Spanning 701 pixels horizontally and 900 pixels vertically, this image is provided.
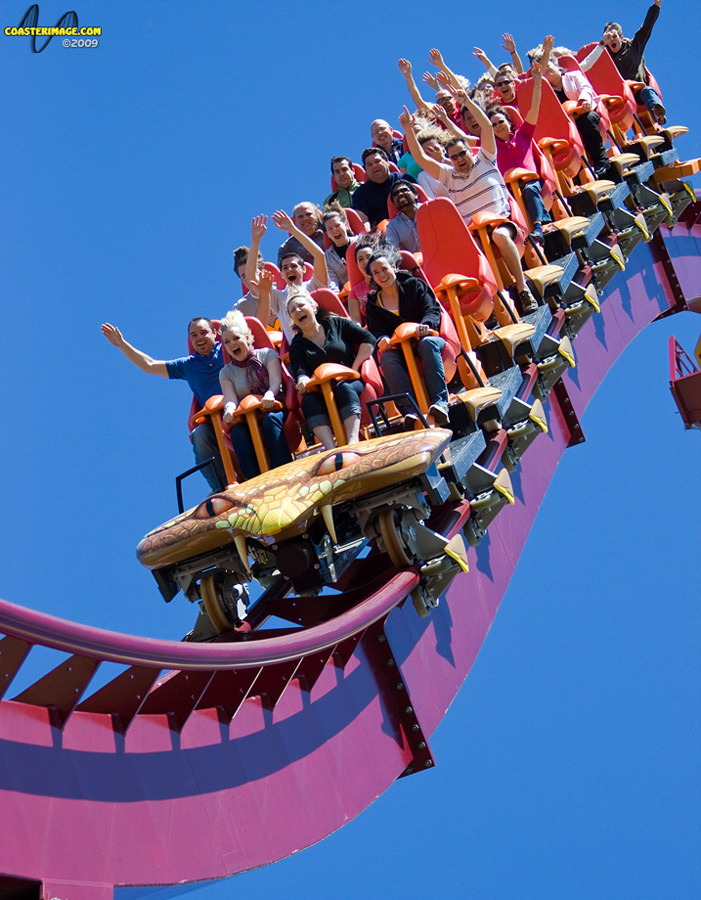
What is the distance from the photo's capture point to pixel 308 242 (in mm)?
6457

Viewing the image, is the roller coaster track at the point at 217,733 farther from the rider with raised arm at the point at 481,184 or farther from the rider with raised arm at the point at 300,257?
the rider with raised arm at the point at 481,184

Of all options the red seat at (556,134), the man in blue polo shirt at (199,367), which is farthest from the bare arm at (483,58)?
the man in blue polo shirt at (199,367)

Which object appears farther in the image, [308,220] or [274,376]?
[308,220]

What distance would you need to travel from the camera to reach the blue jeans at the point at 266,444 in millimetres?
5141

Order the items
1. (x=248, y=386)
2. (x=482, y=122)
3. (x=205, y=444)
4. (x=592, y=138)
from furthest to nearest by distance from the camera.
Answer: (x=592, y=138) < (x=482, y=122) < (x=205, y=444) < (x=248, y=386)

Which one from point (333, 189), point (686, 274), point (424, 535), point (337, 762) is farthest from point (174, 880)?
point (686, 274)

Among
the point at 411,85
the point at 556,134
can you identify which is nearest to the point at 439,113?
the point at 411,85

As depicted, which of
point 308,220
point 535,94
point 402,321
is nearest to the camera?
point 402,321

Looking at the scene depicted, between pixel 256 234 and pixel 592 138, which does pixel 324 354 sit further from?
pixel 592 138

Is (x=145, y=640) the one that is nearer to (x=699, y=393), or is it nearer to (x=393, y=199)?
(x=393, y=199)

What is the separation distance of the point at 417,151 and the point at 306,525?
3.01 meters

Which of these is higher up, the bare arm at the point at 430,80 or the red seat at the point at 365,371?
the bare arm at the point at 430,80

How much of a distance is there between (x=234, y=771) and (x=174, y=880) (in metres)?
0.48

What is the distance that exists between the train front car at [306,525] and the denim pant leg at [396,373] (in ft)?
1.80
